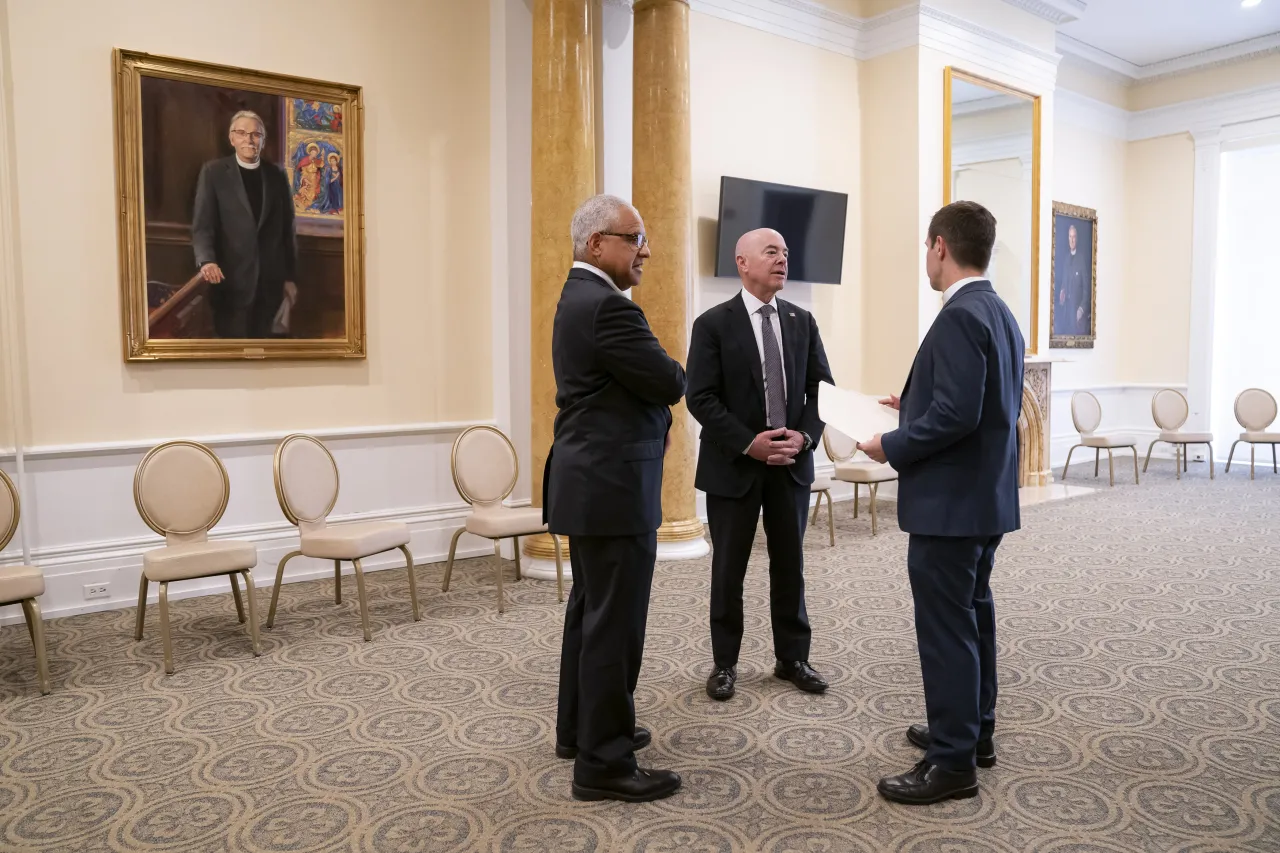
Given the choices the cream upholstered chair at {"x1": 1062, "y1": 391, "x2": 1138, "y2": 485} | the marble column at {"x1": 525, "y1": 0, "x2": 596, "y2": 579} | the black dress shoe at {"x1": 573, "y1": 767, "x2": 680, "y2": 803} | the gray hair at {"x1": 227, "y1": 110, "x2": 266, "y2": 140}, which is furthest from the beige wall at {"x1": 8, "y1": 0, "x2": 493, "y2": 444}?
the cream upholstered chair at {"x1": 1062, "y1": 391, "x2": 1138, "y2": 485}

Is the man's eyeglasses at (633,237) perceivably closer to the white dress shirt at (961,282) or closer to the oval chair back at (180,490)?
the white dress shirt at (961,282)

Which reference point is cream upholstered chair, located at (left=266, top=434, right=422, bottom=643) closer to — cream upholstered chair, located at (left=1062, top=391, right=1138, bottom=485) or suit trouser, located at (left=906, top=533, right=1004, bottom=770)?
suit trouser, located at (left=906, top=533, right=1004, bottom=770)

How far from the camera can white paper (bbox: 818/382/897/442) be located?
9.75 ft

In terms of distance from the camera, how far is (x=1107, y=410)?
12.1 m

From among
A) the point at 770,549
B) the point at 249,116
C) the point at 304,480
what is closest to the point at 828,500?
the point at 770,549

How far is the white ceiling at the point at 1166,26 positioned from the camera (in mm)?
9641

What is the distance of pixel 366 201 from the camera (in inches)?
232

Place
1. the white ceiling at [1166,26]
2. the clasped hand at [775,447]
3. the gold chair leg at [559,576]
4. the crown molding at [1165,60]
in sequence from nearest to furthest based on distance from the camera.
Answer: the clasped hand at [775,447], the gold chair leg at [559,576], the white ceiling at [1166,26], the crown molding at [1165,60]

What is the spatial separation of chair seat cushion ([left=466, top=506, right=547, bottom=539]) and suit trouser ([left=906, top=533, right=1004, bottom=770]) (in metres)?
2.64

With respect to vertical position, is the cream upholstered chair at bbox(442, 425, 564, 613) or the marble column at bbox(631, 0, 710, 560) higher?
the marble column at bbox(631, 0, 710, 560)

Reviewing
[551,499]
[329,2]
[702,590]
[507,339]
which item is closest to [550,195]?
[507,339]

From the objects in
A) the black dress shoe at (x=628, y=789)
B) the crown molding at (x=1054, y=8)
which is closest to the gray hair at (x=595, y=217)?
the black dress shoe at (x=628, y=789)

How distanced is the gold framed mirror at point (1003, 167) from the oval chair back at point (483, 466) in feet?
17.4

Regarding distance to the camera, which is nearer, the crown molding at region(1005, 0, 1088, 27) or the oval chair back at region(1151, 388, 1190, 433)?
the crown molding at region(1005, 0, 1088, 27)
